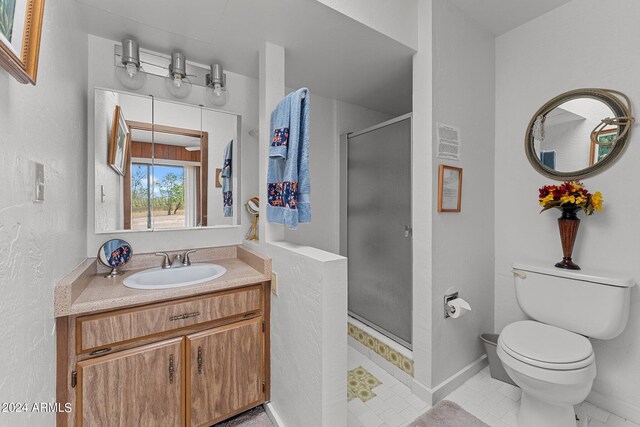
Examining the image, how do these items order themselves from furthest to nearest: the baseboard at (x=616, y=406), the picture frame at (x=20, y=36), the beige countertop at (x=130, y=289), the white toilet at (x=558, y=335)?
the baseboard at (x=616, y=406)
the white toilet at (x=558, y=335)
the beige countertop at (x=130, y=289)
the picture frame at (x=20, y=36)

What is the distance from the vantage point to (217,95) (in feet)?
5.89

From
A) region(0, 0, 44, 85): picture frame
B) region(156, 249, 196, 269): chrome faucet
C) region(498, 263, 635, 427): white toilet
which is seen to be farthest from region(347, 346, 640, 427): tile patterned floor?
region(0, 0, 44, 85): picture frame

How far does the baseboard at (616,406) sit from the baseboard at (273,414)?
5.96 feet

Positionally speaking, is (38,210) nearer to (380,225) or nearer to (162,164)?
(162,164)

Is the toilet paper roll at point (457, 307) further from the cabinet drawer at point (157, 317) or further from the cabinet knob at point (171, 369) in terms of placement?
the cabinet knob at point (171, 369)

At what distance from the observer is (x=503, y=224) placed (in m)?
1.93

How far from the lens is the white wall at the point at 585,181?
4.74 feet

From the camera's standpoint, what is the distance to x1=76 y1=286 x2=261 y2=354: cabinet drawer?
1.07 m

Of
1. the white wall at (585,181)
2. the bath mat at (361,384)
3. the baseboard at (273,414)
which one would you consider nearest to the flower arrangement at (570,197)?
the white wall at (585,181)

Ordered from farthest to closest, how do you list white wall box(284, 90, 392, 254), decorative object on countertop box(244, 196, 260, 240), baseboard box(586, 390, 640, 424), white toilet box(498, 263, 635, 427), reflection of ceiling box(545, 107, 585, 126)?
white wall box(284, 90, 392, 254) → decorative object on countertop box(244, 196, 260, 240) → reflection of ceiling box(545, 107, 585, 126) → baseboard box(586, 390, 640, 424) → white toilet box(498, 263, 635, 427)

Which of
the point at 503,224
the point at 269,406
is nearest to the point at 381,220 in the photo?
the point at 503,224

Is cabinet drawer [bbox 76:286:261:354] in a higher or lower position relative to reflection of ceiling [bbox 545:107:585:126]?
lower

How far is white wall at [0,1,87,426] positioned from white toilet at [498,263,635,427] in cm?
189

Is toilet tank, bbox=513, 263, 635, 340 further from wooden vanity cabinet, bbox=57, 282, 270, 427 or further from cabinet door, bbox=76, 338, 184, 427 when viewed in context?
cabinet door, bbox=76, 338, 184, 427
